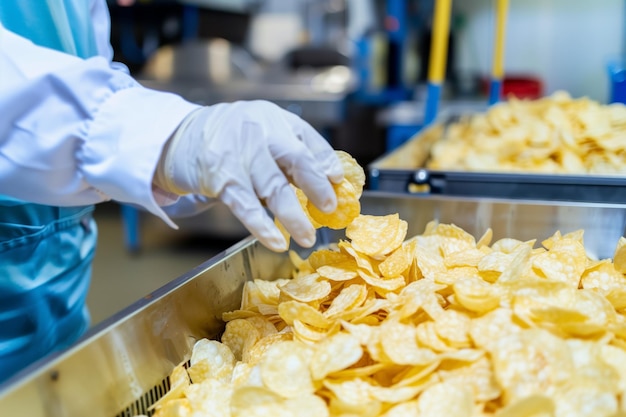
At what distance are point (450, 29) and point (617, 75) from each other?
110 inches

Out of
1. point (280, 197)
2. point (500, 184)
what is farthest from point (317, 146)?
point (500, 184)

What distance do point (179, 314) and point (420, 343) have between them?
1.14ft

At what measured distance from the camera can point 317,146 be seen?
83cm

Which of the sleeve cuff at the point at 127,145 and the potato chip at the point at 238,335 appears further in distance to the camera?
the potato chip at the point at 238,335

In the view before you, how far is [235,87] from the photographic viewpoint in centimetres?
348

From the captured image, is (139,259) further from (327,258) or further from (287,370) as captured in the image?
(287,370)

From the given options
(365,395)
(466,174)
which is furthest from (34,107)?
(466,174)

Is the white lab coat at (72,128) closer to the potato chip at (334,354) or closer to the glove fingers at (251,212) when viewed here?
the glove fingers at (251,212)

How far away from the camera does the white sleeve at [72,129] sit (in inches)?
29.9

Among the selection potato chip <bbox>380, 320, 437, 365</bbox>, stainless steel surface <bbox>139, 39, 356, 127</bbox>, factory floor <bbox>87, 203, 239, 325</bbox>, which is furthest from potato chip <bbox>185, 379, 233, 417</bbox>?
stainless steel surface <bbox>139, 39, 356, 127</bbox>

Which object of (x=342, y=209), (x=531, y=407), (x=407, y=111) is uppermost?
(x=342, y=209)

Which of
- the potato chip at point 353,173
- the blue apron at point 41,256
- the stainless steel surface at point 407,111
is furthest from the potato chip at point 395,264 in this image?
the stainless steel surface at point 407,111

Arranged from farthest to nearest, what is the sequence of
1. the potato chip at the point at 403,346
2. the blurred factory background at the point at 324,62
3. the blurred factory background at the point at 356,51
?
the blurred factory background at the point at 356,51, the blurred factory background at the point at 324,62, the potato chip at the point at 403,346

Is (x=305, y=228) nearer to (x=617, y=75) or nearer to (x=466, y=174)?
(x=466, y=174)
